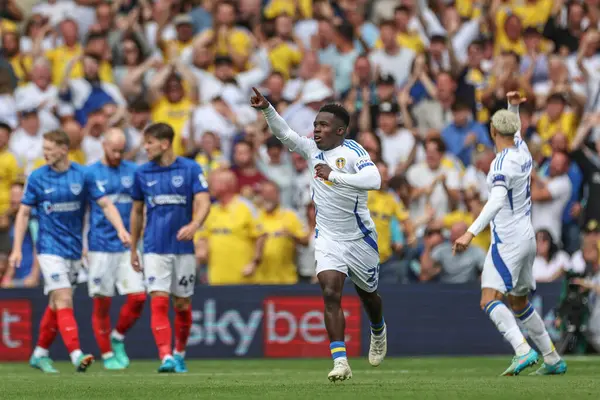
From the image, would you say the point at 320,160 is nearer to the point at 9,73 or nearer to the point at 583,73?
the point at 583,73

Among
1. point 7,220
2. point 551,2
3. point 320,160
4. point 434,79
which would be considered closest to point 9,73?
point 7,220

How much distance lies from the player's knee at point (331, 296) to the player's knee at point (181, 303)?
3.35m

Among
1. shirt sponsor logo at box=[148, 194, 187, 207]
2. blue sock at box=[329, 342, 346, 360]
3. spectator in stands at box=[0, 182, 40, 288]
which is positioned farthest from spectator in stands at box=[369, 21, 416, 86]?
blue sock at box=[329, 342, 346, 360]

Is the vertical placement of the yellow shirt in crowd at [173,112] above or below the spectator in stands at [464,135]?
above

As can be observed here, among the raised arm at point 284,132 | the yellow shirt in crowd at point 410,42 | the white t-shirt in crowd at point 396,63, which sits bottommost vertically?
the raised arm at point 284,132

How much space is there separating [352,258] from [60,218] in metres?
4.33

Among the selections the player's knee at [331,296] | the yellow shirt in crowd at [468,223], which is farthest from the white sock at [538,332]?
the yellow shirt in crowd at [468,223]

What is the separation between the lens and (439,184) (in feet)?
62.9

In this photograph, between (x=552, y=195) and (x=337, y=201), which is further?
(x=552, y=195)

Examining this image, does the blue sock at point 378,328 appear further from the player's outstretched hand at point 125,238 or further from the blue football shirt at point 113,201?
the blue football shirt at point 113,201

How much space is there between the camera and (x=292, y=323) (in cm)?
1784

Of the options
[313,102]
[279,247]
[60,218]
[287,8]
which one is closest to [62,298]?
[60,218]

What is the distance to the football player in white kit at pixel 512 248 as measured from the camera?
39.8 feet

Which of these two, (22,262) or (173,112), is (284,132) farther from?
(173,112)
